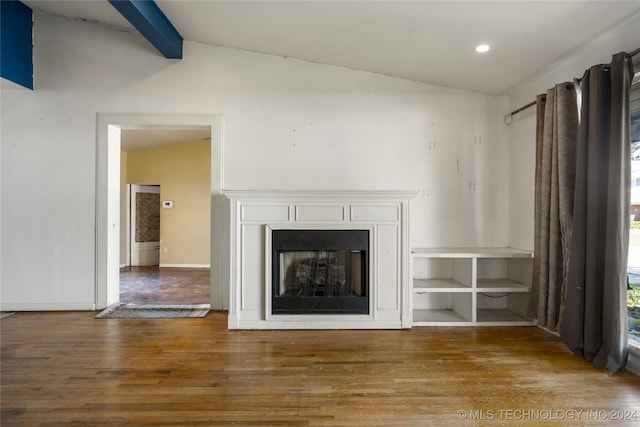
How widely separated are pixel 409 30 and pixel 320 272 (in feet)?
7.42

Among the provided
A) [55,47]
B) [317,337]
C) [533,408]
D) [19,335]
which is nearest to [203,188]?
[55,47]

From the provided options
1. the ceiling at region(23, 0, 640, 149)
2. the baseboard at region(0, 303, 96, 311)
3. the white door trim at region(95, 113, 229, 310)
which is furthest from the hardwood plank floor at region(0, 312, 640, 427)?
the ceiling at region(23, 0, 640, 149)

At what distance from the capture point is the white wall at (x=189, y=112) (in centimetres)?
339

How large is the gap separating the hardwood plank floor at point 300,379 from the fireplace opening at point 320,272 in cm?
27

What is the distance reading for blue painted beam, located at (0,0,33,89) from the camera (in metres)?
3.08

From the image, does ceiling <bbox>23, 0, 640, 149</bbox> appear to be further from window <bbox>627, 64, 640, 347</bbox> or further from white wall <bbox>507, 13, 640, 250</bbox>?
window <bbox>627, 64, 640, 347</bbox>

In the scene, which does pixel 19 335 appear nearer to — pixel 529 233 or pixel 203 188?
pixel 203 188

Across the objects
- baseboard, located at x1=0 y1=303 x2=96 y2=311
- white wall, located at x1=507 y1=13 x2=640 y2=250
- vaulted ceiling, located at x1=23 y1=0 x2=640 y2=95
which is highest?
vaulted ceiling, located at x1=23 y1=0 x2=640 y2=95

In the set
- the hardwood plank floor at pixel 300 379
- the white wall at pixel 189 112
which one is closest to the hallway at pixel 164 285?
the white wall at pixel 189 112

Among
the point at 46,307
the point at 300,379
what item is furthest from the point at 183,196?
the point at 300,379

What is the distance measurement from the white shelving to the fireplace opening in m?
0.54

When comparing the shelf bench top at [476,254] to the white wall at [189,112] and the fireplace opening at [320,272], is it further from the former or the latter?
the fireplace opening at [320,272]

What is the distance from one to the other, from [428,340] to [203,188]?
526 cm

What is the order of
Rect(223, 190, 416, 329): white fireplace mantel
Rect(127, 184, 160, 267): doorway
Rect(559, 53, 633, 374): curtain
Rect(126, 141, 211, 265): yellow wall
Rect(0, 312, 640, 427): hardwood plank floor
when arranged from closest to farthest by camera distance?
Rect(0, 312, 640, 427): hardwood plank floor
Rect(559, 53, 633, 374): curtain
Rect(223, 190, 416, 329): white fireplace mantel
Rect(126, 141, 211, 265): yellow wall
Rect(127, 184, 160, 267): doorway
